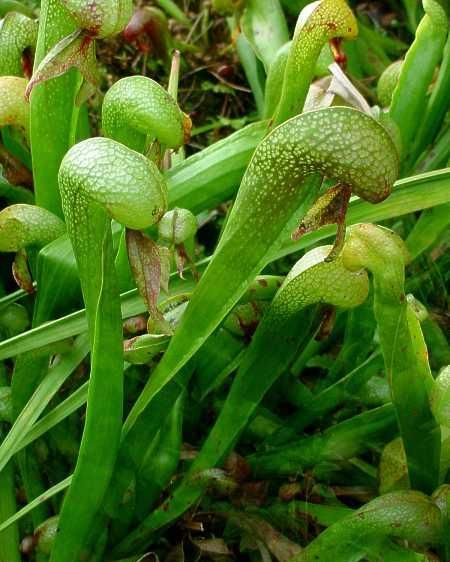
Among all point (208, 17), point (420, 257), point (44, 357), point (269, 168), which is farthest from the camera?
point (208, 17)

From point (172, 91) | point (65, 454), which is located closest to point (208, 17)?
point (172, 91)

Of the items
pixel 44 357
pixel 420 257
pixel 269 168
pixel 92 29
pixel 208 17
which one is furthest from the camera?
pixel 208 17

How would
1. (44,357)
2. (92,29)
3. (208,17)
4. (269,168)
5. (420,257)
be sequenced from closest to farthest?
(269,168) → (92,29) → (44,357) → (420,257) → (208,17)

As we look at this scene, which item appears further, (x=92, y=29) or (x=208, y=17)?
(x=208, y=17)

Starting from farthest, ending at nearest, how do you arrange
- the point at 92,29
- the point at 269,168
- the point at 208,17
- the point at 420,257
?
the point at 208,17 < the point at 420,257 < the point at 92,29 < the point at 269,168

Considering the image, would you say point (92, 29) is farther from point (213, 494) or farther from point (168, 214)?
point (213, 494)

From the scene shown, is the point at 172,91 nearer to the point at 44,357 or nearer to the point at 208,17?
the point at 44,357

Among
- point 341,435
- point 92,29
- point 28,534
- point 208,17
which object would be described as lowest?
point 28,534

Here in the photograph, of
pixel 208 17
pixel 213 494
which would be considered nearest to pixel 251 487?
pixel 213 494

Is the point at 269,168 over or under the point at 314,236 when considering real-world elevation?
over
